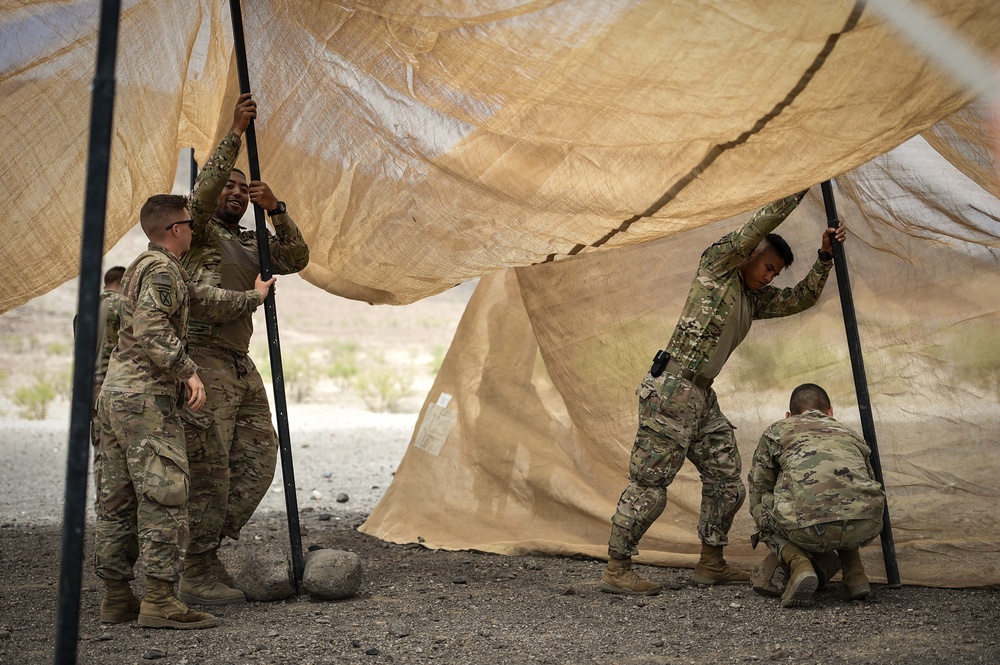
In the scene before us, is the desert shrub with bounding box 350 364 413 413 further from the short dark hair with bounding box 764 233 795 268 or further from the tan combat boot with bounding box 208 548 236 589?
the short dark hair with bounding box 764 233 795 268

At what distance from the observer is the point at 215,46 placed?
4.69 metres

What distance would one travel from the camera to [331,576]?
427 centimetres

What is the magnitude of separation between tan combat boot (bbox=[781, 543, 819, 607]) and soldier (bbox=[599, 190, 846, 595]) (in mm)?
480

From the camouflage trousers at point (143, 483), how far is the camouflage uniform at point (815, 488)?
7.80ft

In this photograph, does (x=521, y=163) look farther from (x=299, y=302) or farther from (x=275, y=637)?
(x=299, y=302)

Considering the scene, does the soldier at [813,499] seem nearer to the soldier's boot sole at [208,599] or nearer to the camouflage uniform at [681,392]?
the camouflage uniform at [681,392]

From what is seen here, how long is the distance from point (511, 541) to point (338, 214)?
2088 mm

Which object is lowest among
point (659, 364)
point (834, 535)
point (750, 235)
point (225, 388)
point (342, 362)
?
point (834, 535)

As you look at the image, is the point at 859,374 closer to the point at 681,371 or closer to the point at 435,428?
the point at 681,371

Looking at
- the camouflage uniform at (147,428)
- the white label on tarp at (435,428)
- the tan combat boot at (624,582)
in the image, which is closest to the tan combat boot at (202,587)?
the camouflage uniform at (147,428)

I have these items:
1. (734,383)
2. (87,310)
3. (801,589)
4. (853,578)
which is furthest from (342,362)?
(87,310)

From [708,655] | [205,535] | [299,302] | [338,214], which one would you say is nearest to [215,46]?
[338,214]

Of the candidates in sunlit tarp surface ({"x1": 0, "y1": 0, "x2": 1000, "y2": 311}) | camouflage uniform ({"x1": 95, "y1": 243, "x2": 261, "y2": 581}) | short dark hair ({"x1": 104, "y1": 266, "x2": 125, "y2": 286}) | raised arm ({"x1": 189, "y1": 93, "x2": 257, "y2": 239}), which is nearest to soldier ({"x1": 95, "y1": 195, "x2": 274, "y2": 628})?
camouflage uniform ({"x1": 95, "y1": 243, "x2": 261, "y2": 581})

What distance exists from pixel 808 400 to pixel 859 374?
0.81 ft
